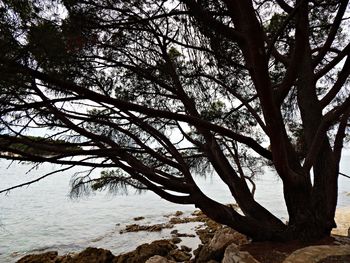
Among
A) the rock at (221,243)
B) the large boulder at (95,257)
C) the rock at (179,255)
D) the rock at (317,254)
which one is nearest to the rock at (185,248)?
the rock at (179,255)

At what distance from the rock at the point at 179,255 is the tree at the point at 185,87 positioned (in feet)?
8.99

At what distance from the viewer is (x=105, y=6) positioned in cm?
235

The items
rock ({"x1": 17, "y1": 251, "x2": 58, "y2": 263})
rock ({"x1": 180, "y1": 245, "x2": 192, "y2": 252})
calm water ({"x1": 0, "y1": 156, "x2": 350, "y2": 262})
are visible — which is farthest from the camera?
calm water ({"x1": 0, "y1": 156, "x2": 350, "y2": 262})

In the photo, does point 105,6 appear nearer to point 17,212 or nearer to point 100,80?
point 100,80

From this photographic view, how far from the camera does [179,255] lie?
5.52 metres

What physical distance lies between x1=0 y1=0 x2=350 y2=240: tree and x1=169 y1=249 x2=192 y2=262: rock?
274 centimetres

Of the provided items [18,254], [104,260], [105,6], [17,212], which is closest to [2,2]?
[105,6]

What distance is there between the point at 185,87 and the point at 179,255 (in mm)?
3673

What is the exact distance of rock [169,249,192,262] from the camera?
538 centimetres

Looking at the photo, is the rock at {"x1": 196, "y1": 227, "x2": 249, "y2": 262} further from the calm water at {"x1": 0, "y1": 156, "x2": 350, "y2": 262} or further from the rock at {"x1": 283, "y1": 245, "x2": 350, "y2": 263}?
the rock at {"x1": 283, "y1": 245, "x2": 350, "y2": 263}

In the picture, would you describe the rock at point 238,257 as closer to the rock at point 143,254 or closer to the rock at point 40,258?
the rock at point 143,254

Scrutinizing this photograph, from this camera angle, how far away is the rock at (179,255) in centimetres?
538

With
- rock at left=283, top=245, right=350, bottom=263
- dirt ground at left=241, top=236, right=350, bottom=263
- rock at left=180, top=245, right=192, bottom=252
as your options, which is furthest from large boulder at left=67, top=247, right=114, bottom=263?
rock at left=283, top=245, right=350, bottom=263

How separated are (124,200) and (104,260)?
33.3ft
